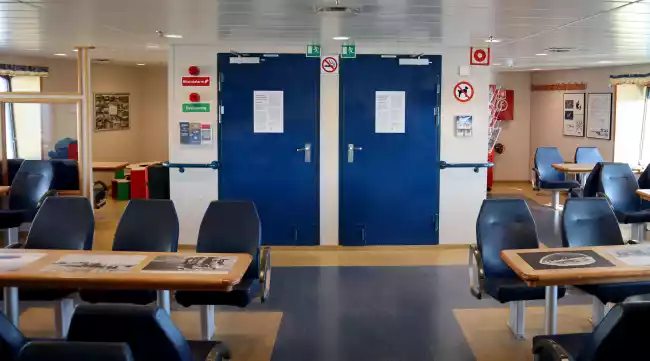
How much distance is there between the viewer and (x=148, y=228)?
451 cm

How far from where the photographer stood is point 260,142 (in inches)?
286

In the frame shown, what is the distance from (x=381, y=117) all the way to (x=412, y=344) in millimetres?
3349

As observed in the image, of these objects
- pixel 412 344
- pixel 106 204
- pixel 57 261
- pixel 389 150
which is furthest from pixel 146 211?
pixel 106 204

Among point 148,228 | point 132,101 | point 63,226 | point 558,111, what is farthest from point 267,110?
point 558,111

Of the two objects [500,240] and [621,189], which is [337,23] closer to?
[500,240]

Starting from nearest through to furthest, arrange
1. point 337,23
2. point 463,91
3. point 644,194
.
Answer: point 337,23 < point 644,194 < point 463,91

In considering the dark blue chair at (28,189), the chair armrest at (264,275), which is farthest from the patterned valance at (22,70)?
the chair armrest at (264,275)

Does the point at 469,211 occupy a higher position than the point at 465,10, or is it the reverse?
the point at 465,10

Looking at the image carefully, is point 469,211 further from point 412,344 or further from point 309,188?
point 412,344

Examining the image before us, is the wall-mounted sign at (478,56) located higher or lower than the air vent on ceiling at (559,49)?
lower

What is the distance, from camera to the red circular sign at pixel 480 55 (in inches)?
285

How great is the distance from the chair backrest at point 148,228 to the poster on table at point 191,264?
63 cm

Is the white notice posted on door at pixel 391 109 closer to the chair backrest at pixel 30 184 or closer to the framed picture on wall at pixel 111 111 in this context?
the chair backrest at pixel 30 184

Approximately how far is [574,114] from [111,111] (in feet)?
28.3
